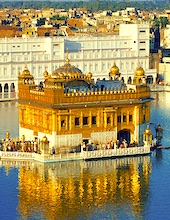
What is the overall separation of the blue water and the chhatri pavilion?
1.76m

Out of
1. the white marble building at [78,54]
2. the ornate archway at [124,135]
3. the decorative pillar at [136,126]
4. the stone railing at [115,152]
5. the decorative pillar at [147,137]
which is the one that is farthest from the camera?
the white marble building at [78,54]

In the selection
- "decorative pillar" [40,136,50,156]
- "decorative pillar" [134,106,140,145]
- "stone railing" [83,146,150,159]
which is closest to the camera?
"decorative pillar" [40,136,50,156]

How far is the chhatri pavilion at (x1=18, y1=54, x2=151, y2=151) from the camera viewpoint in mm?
40438

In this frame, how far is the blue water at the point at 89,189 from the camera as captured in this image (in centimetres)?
3130

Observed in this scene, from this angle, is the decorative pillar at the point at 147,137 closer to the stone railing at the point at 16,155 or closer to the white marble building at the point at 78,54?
the stone railing at the point at 16,155

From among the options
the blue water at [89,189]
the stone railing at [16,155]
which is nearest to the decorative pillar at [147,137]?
the blue water at [89,189]

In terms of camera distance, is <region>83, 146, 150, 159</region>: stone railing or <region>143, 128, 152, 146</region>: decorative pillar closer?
<region>83, 146, 150, 159</region>: stone railing

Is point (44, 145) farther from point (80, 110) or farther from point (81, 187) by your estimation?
point (81, 187)

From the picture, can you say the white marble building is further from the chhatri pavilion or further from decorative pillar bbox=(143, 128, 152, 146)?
decorative pillar bbox=(143, 128, 152, 146)

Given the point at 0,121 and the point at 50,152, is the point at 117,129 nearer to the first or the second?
the point at 50,152

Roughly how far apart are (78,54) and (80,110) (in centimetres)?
3227

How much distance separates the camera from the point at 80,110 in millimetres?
40750

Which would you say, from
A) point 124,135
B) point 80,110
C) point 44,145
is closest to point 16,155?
point 44,145

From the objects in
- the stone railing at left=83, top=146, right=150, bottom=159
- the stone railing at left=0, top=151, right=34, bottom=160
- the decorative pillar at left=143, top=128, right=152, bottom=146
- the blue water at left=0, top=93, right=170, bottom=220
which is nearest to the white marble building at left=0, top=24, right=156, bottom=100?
the decorative pillar at left=143, top=128, right=152, bottom=146
